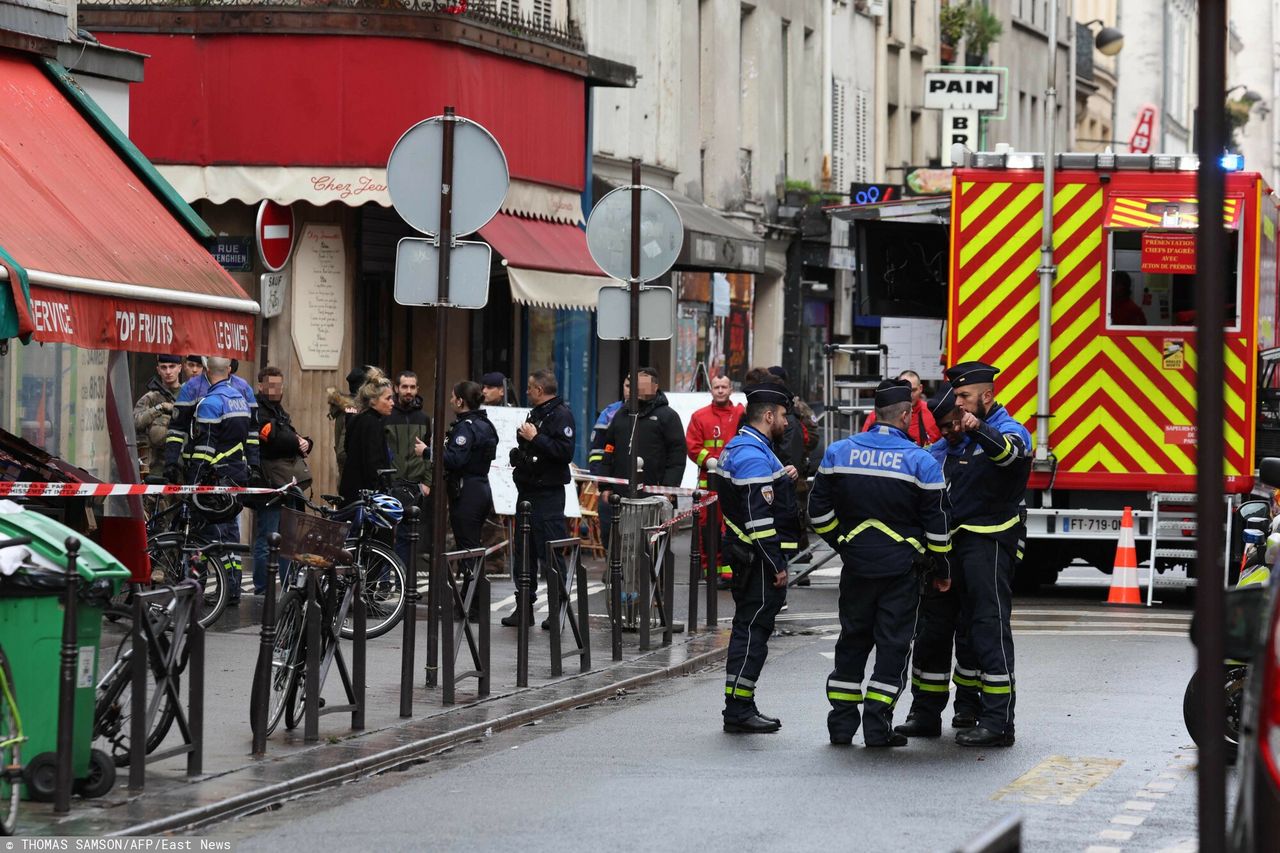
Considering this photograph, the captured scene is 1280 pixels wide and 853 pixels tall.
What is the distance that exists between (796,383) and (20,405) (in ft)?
74.6

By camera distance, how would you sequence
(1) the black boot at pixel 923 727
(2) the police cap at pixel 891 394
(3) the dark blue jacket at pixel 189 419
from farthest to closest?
1. (3) the dark blue jacket at pixel 189 419
2. (1) the black boot at pixel 923 727
3. (2) the police cap at pixel 891 394

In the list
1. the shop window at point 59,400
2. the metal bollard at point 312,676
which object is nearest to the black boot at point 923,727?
the metal bollard at point 312,676

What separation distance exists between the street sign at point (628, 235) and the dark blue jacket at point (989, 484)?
15.3ft

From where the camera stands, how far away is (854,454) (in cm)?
1098

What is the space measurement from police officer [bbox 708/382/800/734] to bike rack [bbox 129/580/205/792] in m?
2.88

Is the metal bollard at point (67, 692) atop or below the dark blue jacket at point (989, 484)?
below

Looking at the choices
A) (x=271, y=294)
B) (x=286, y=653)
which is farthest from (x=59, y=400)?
(x=286, y=653)

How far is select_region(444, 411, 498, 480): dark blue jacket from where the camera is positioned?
16.6m

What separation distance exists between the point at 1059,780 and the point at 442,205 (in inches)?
184

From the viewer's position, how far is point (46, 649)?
28.4ft

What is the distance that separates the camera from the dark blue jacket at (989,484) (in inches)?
443

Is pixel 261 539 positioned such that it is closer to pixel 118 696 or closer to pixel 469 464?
pixel 469 464

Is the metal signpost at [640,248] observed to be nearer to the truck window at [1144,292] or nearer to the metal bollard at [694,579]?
the metal bollard at [694,579]

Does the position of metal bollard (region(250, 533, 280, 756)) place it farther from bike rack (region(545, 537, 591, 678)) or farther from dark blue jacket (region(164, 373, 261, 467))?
dark blue jacket (region(164, 373, 261, 467))
